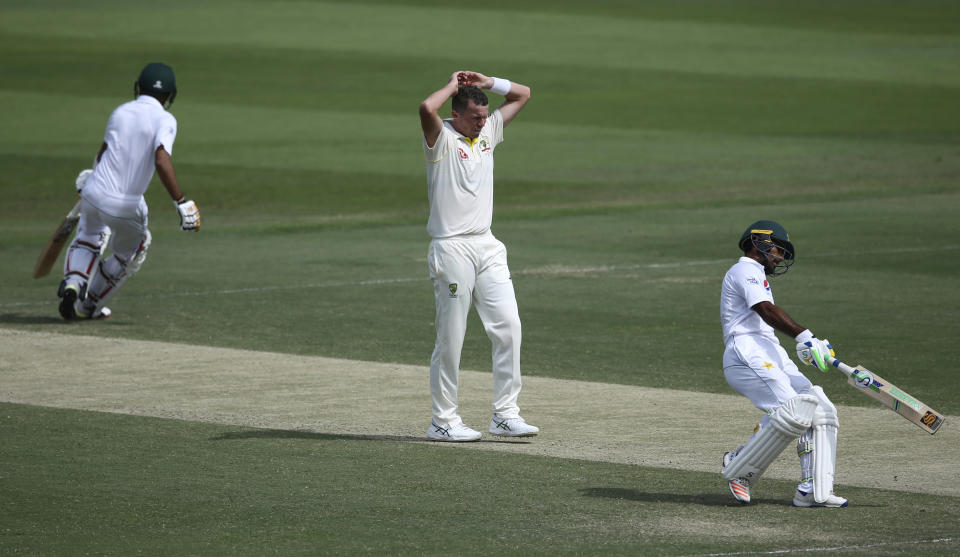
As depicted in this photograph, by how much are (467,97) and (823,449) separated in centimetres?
301

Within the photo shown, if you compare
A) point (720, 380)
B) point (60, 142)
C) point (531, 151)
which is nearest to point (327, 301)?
point (720, 380)

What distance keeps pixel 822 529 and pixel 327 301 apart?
810cm

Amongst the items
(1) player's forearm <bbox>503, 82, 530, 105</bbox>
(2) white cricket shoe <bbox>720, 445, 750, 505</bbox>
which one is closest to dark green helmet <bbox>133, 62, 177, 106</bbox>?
(1) player's forearm <bbox>503, 82, 530, 105</bbox>

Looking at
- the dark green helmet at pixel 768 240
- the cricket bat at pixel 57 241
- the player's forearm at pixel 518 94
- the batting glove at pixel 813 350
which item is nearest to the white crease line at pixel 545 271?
the cricket bat at pixel 57 241

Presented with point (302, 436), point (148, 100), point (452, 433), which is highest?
point (148, 100)

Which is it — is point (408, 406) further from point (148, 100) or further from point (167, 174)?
point (148, 100)

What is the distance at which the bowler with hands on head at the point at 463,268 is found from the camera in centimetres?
916

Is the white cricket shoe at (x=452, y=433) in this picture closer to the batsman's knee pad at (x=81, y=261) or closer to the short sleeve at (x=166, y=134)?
the short sleeve at (x=166, y=134)

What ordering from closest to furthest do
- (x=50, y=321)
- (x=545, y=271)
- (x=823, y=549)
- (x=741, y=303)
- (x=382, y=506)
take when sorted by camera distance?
(x=823, y=549) < (x=382, y=506) < (x=741, y=303) < (x=50, y=321) < (x=545, y=271)

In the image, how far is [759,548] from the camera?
22.3 ft

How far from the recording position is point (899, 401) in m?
7.52

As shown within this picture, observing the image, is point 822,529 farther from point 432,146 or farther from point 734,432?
point 432,146

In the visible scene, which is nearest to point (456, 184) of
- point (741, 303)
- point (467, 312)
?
point (467, 312)

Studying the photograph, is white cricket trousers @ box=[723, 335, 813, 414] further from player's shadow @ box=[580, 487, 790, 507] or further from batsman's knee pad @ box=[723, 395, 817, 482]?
player's shadow @ box=[580, 487, 790, 507]
